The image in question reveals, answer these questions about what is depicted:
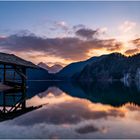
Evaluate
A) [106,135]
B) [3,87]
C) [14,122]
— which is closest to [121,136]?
[106,135]

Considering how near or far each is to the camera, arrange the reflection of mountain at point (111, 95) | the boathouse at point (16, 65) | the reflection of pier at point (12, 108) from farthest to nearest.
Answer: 1. the boathouse at point (16, 65)
2. the reflection of mountain at point (111, 95)
3. the reflection of pier at point (12, 108)

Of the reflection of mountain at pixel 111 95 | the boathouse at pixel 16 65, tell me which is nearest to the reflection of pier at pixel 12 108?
the boathouse at pixel 16 65

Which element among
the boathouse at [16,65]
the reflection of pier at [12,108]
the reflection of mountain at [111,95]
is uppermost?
the boathouse at [16,65]

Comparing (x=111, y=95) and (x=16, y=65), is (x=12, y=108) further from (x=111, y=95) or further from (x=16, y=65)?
(x=111, y=95)

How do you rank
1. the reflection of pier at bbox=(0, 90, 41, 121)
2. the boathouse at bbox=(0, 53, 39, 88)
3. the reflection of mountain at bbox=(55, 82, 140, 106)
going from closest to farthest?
the reflection of pier at bbox=(0, 90, 41, 121) → the reflection of mountain at bbox=(55, 82, 140, 106) → the boathouse at bbox=(0, 53, 39, 88)

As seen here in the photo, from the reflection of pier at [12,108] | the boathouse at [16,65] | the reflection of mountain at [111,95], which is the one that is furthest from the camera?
the boathouse at [16,65]

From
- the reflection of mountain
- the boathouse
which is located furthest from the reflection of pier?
the reflection of mountain

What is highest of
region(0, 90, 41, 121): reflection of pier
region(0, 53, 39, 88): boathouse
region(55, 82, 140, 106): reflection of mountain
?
region(0, 53, 39, 88): boathouse

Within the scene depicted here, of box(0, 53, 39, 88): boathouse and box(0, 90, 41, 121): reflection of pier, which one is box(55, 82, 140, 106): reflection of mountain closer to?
box(0, 53, 39, 88): boathouse

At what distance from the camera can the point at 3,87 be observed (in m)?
35.5

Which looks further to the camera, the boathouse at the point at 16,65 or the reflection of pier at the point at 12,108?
the boathouse at the point at 16,65

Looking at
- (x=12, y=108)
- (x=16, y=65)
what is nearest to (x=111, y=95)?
(x=16, y=65)

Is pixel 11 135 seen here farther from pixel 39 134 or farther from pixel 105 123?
pixel 105 123

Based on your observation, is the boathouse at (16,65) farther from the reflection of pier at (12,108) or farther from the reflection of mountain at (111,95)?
the reflection of mountain at (111,95)
